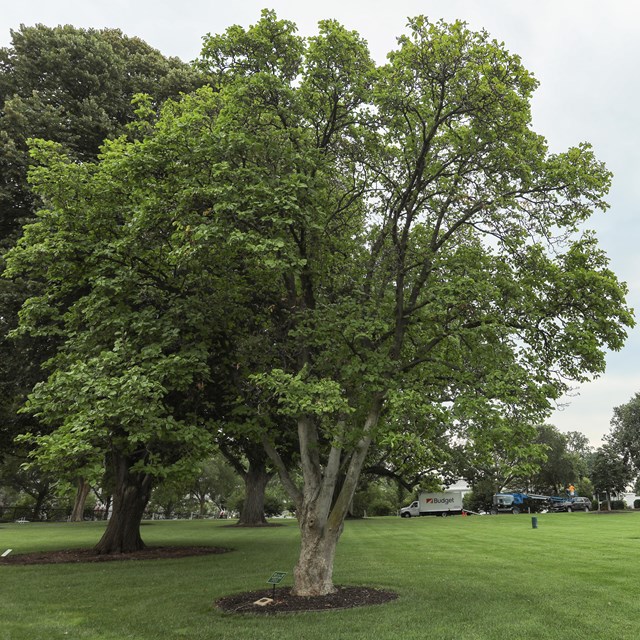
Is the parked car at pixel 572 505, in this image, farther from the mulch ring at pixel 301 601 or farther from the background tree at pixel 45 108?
the background tree at pixel 45 108

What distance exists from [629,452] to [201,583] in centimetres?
6053

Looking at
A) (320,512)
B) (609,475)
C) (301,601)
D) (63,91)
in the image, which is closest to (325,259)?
(320,512)

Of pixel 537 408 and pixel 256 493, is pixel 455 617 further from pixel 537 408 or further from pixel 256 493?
pixel 256 493

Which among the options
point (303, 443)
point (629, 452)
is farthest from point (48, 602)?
point (629, 452)

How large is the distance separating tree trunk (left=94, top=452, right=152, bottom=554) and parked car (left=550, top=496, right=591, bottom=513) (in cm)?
4858

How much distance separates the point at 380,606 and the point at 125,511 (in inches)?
541

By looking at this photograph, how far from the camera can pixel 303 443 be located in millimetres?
11836

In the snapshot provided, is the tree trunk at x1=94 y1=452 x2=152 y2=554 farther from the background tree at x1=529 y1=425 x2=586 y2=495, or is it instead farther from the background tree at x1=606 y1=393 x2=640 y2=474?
the background tree at x1=606 y1=393 x2=640 y2=474

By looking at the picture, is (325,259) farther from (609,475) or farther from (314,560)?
(609,475)

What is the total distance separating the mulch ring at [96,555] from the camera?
18.3 m

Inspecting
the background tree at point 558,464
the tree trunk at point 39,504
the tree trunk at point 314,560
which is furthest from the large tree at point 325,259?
the tree trunk at point 39,504

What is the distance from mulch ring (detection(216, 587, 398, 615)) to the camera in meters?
10.3

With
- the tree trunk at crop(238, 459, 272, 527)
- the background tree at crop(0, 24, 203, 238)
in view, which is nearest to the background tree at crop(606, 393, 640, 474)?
the tree trunk at crop(238, 459, 272, 527)

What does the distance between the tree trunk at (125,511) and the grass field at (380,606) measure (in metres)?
2.93
